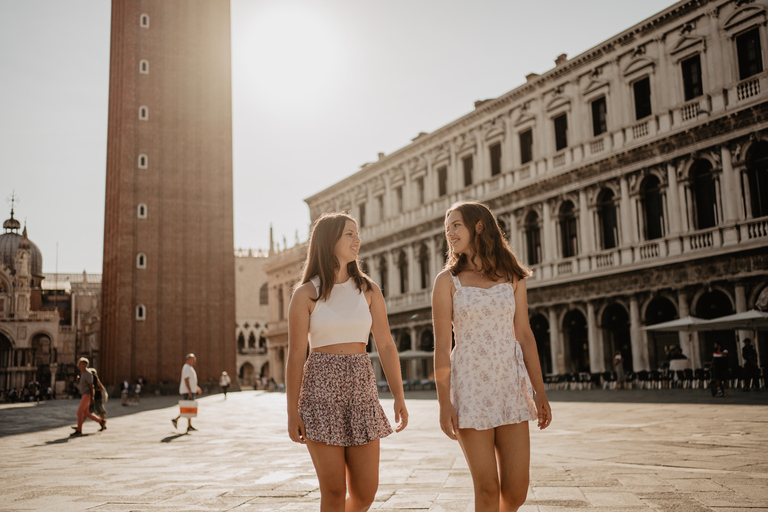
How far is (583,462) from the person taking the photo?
7430 millimetres

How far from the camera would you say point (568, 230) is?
29.7m

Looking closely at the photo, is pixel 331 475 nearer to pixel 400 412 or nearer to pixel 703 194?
pixel 400 412

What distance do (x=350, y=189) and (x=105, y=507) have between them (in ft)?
131

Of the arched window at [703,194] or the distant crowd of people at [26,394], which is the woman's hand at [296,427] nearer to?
the arched window at [703,194]

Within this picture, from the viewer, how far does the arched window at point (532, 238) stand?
31217 mm

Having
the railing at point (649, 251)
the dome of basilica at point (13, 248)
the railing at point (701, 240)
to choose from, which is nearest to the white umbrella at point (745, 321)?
the railing at point (701, 240)

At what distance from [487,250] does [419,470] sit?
4.21 meters

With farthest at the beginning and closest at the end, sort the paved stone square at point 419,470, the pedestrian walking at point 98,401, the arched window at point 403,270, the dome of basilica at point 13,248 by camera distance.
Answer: the dome of basilica at point 13,248 → the arched window at point 403,270 → the pedestrian walking at point 98,401 → the paved stone square at point 419,470

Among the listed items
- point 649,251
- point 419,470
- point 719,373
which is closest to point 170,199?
point 649,251

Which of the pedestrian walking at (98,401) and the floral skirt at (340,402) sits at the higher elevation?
the floral skirt at (340,402)

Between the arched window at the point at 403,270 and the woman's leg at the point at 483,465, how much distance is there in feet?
118

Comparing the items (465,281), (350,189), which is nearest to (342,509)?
(465,281)

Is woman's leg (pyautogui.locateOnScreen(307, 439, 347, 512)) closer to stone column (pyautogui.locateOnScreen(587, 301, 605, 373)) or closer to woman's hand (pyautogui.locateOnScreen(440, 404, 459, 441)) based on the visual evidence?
woman's hand (pyautogui.locateOnScreen(440, 404, 459, 441))

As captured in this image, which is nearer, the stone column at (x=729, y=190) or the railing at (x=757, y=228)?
the railing at (x=757, y=228)
